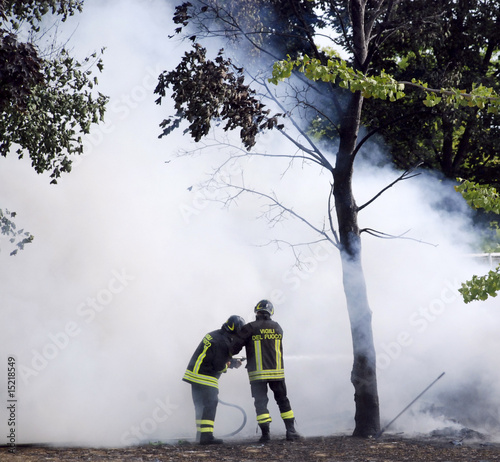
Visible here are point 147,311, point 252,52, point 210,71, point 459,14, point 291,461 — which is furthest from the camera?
point 459,14

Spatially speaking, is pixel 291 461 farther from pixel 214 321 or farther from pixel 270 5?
pixel 270 5

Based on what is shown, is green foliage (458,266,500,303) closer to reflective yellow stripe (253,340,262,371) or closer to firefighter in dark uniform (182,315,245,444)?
reflective yellow stripe (253,340,262,371)

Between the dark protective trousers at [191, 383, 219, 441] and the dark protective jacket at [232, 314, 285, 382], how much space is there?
20.3 inches

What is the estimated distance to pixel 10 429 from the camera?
7559mm

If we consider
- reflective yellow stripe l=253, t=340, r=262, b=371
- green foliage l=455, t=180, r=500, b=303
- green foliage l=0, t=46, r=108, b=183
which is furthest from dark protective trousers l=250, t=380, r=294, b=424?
green foliage l=0, t=46, r=108, b=183

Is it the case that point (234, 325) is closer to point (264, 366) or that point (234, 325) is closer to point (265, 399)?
point (264, 366)

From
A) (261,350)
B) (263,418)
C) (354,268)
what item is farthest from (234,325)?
(354,268)

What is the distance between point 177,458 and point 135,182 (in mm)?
6604

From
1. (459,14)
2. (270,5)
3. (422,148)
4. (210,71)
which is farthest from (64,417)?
(459,14)

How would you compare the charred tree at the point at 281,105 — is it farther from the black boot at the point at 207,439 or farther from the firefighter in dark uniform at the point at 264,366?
the black boot at the point at 207,439

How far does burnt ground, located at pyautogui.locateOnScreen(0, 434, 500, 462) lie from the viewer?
662 centimetres

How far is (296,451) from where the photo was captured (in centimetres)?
710

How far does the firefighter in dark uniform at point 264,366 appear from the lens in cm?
782

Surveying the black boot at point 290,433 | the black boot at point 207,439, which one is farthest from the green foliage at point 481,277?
the black boot at point 207,439
